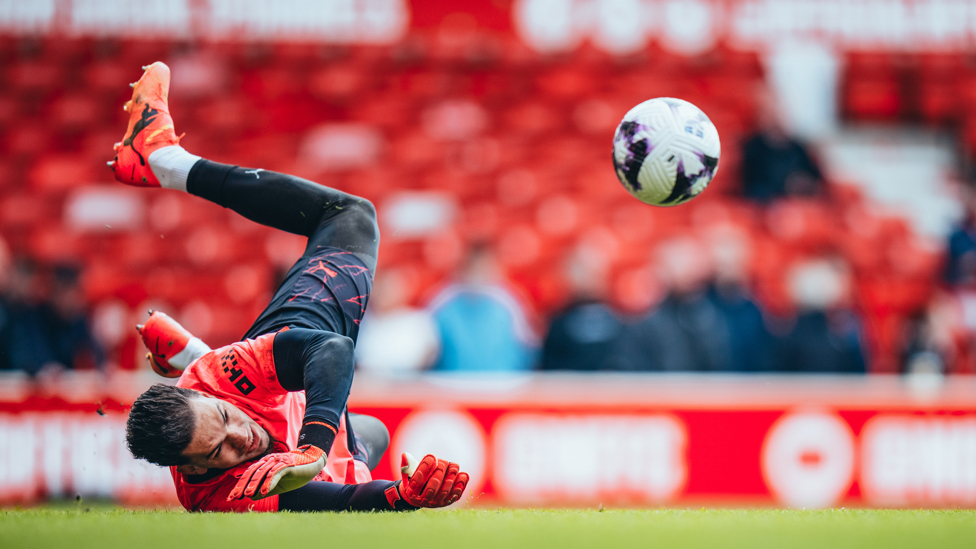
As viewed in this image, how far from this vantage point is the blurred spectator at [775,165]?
1017cm

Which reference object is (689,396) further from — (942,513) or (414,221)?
(414,221)

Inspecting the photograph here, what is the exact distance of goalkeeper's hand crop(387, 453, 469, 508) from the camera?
358 cm

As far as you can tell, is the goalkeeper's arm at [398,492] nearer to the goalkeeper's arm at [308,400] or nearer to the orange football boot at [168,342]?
the goalkeeper's arm at [308,400]

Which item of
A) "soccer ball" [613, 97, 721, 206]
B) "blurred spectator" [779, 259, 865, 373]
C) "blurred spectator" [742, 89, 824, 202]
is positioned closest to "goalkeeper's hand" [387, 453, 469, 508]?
"soccer ball" [613, 97, 721, 206]

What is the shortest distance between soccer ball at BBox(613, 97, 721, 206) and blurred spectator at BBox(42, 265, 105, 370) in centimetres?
522

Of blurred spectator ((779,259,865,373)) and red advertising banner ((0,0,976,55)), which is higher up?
red advertising banner ((0,0,976,55))

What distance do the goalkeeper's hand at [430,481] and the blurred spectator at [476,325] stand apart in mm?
4040

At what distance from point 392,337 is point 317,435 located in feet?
14.8

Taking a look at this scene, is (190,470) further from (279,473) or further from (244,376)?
(279,473)

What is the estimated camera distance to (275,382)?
12.4 ft

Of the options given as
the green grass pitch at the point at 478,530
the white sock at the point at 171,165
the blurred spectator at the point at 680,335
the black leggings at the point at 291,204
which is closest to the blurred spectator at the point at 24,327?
the white sock at the point at 171,165

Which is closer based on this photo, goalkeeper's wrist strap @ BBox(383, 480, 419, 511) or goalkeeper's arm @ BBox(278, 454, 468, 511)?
goalkeeper's arm @ BBox(278, 454, 468, 511)

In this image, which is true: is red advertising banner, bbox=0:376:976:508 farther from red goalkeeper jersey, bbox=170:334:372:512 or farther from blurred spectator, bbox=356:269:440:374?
red goalkeeper jersey, bbox=170:334:372:512

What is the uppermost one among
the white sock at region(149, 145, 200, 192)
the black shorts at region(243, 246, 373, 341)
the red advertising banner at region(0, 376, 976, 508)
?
the white sock at region(149, 145, 200, 192)
